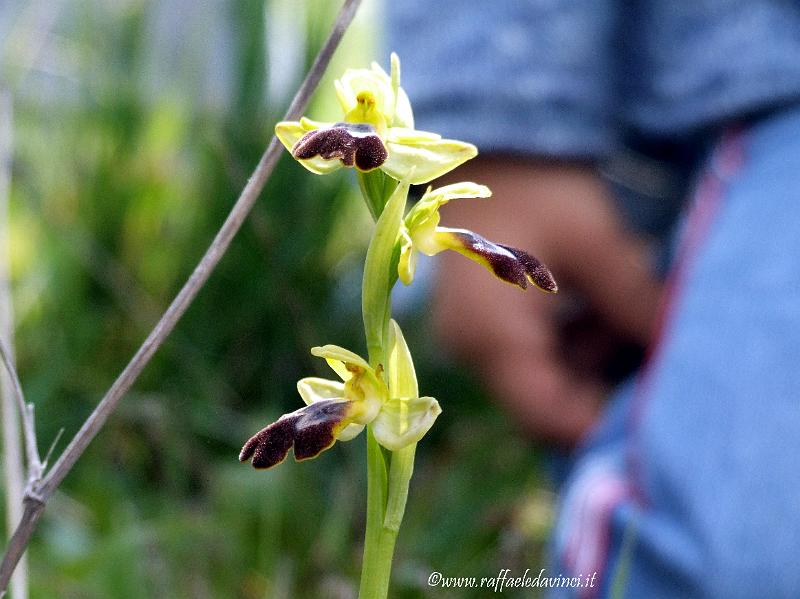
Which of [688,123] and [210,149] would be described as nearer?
[688,123]

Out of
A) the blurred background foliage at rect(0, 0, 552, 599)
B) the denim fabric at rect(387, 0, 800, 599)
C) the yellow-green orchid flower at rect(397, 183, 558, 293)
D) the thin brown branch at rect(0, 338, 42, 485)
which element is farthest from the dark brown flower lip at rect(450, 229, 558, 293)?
the blurred background foliage at rect(0, 0, 552, 599)

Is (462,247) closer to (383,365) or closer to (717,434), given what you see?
(383,365)

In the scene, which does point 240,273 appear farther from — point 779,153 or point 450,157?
point 450,157

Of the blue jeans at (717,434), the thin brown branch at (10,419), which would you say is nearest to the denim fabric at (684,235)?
the blue jeans at (717,434)

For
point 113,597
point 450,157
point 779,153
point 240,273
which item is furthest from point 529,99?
point 450,157

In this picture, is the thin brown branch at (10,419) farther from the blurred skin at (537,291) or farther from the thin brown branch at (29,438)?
the blurred skin at (537,291)

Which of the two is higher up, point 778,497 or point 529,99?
point 529,99
